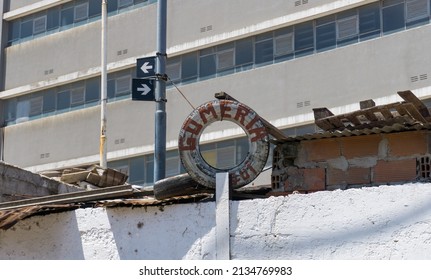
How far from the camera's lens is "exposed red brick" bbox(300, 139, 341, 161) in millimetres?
11280

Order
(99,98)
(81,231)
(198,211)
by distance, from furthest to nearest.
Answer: (99,98) < (81,231) < (198,211)

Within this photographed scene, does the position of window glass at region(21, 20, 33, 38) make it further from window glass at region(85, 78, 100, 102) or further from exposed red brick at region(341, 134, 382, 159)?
exposed red brick at region(341, 134, 382, 159)

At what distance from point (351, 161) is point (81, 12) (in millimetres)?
32599

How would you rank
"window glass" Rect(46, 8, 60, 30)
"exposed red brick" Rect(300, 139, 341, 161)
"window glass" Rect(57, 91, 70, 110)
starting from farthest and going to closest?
1. "window glass" Rect(46, 8, 60, 30)
2. "window glass" Rect(57, 91, 70, 110)
3. "exposed red brick" Rect(300, 139, 341, 161)

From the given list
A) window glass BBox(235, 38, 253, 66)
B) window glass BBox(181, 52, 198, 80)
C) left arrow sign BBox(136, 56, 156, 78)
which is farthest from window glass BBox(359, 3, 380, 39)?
left arrow sign BBox(136, 56, 156, 78)

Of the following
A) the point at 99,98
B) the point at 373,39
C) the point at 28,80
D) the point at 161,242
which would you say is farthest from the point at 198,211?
the point at 28,80

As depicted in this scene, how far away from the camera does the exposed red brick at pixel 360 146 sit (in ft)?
36.0

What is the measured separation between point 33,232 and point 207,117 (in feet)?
8.29

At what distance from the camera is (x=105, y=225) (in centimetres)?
1134

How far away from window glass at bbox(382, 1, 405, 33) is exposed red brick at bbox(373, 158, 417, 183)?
2189 cm

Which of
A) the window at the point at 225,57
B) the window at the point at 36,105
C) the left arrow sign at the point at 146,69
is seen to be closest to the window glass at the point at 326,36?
the window at the point at 225,57

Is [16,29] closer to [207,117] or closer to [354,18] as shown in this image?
[354,18]

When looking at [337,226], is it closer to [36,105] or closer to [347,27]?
[347,27]

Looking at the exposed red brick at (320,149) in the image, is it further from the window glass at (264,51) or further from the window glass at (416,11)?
the window glass at (264,51)
